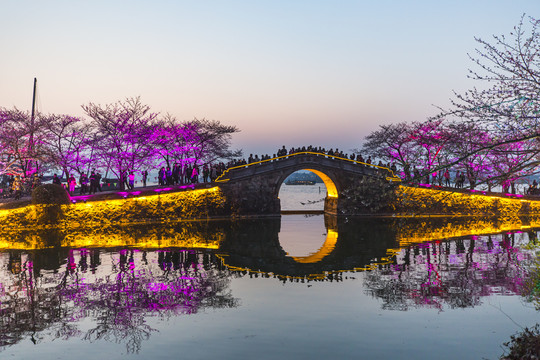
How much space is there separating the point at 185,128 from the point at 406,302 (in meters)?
36.5

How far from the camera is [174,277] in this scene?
54.4 ft

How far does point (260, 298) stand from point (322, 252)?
889 cm

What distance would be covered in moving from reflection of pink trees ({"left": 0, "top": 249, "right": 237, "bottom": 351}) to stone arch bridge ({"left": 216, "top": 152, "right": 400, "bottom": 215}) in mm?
16976

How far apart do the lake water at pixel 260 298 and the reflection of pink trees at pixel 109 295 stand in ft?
0.13

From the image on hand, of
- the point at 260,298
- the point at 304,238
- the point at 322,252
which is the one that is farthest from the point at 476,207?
the point at 260,298

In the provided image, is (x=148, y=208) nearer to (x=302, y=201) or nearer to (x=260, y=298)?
(x=260, y=298)

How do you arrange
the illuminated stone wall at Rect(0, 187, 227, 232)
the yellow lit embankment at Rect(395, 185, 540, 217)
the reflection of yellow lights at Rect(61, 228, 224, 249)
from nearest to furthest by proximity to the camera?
1. the reflection of yellow lights at Rect(61, 228, 224, 249)
2. the illuminated stone wall at Rect(0, 187, 227, 232)
3. the yellow lit embankment at Rect(395, 185, 540, 217)

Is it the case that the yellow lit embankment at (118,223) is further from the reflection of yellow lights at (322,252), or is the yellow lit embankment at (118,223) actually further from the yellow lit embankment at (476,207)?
the yellow lit embankment at (476,207)

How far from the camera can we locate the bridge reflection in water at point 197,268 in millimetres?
12453

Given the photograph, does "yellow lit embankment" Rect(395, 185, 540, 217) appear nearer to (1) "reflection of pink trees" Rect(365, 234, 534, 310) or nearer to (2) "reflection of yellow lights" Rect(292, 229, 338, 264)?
(2) "reflection of yellow lights" Rect(292, 229, 338, 264)

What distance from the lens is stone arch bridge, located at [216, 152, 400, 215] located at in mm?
36906

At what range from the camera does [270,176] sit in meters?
37.6

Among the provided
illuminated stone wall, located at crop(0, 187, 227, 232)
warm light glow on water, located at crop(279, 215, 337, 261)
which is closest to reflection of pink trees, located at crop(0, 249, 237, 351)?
warm light glow on water, located at crop(279, 215, 337, 261)

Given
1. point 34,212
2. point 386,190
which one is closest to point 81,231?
point 34,212
